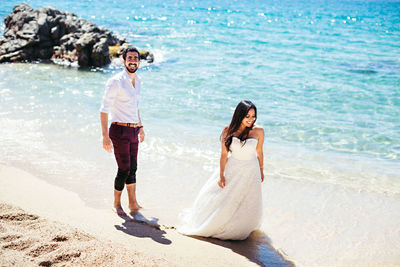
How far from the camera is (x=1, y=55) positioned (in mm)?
16688

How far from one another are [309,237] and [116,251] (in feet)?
9.24

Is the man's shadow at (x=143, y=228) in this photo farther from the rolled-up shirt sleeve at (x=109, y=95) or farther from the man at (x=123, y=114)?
the rolled-up shirt sleeve at (x=109, y=95)

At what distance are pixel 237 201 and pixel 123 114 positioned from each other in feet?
5.89

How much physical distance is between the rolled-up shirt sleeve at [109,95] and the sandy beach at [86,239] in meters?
1.34

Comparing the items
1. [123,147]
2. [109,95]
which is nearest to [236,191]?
[123,147]

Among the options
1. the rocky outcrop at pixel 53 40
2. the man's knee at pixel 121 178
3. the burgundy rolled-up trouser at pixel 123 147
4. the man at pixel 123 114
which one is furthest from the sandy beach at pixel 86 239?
the rocky outcrop at pixel 53 40

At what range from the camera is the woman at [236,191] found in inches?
187

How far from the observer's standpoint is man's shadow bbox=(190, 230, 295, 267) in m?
4.41

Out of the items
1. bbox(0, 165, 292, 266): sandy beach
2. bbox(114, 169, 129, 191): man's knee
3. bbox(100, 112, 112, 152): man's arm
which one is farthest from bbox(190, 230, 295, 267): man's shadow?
bbox(100, 112, 112, 152): man's arm

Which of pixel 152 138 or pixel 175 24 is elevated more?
pixel 175 24

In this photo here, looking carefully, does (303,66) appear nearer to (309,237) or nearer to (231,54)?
(231,54)

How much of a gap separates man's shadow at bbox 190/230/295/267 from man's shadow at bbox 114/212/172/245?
1.61 feet

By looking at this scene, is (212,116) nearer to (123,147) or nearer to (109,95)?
(123,147)

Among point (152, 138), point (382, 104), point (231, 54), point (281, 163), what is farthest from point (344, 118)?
point (231, 54)
